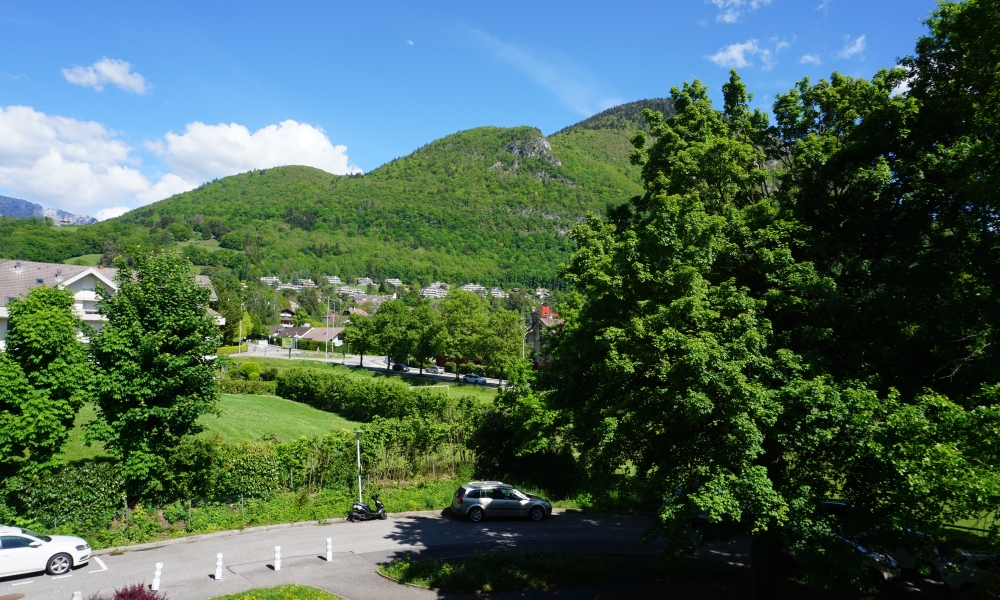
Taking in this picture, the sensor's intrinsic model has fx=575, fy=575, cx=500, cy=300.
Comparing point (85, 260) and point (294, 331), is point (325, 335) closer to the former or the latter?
point (294, 331)

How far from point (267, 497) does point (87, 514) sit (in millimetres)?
5449

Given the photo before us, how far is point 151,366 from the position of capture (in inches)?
738

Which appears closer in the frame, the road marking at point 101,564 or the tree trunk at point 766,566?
the tree trunk at point 766,566

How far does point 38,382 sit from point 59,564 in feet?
19.2

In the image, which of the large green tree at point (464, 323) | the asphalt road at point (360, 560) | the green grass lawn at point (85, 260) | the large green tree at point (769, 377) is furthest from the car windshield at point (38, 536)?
the green grass lawn at point (85, 260)

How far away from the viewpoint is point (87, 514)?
55.3 ft

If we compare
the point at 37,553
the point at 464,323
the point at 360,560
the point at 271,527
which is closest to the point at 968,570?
the point at 360,560

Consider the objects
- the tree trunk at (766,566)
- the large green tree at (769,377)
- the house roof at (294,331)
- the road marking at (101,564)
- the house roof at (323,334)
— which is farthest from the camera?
the house roof at (294,331)

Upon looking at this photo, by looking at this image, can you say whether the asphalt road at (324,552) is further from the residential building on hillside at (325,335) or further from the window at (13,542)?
the residential building on hillside at (325,335)

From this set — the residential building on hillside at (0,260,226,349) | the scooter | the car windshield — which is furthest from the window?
the residential building on hillside at (0,260,226,349)

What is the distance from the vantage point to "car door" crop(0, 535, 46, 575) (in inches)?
534

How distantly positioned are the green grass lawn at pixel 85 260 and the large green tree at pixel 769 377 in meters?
177

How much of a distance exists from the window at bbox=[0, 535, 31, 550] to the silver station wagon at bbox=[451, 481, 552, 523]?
12.6 m

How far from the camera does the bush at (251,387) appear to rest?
4953 centimetres
